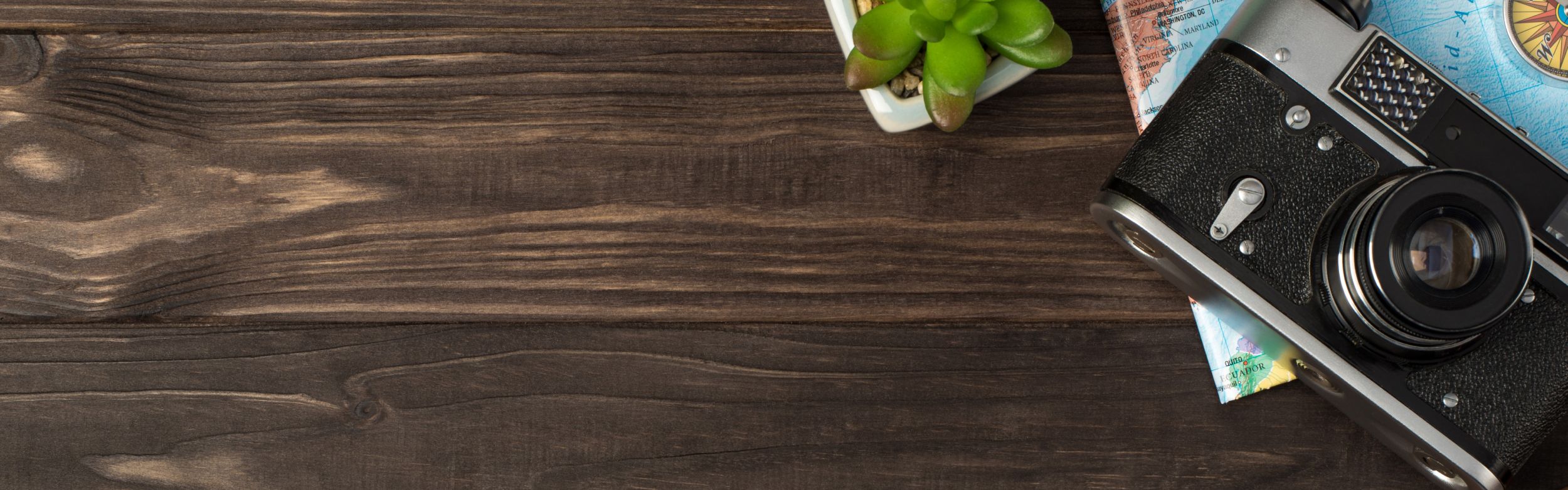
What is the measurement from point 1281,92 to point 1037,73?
16 centimetres

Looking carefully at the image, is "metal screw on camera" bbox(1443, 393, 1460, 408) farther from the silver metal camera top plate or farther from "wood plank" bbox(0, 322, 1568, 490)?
"wood plank" bbox(0, 322, 1568, 490)

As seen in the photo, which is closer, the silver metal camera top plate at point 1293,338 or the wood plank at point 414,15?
the silver metal camera top plate at point 1293,338

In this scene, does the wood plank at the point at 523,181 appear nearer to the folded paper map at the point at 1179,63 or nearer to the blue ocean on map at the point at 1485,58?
the folded paper map at the point at 1179,63

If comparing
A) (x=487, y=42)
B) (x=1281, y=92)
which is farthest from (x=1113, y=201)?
(x=487, y=42)

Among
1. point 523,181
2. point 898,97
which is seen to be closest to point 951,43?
point 898,97

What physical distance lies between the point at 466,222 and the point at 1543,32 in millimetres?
665

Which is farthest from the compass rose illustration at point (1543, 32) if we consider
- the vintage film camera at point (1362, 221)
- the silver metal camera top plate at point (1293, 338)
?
the silver metal camera top plate at point (1293, 338)

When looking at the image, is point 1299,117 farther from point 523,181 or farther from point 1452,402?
point 523,181

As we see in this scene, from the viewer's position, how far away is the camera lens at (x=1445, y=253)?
469mm

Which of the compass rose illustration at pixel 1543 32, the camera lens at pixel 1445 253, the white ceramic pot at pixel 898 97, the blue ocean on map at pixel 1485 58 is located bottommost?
the white ceramic pot at pixel 898 97

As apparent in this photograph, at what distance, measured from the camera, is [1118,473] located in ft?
2.04

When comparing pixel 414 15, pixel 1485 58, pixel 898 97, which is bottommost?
pixel 414 15

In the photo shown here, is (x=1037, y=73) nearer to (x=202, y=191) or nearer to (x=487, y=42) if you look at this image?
(x=487, y=42)

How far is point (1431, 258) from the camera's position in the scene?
47 cm
